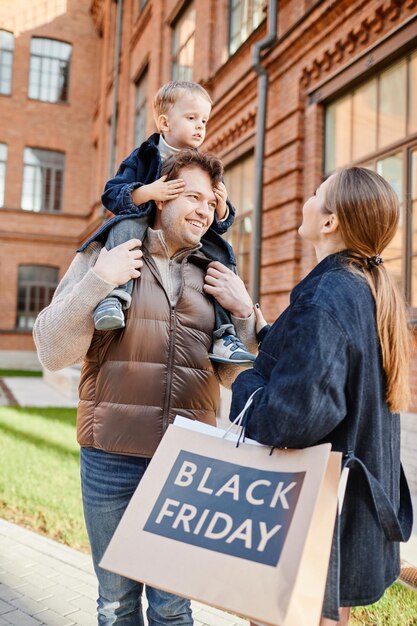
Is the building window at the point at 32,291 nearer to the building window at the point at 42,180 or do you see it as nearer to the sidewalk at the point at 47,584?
the building window at the point at 42,180

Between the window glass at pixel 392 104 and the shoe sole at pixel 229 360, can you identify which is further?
the window glass at pixel 392 104

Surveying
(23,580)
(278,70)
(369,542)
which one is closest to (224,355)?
(369,542)

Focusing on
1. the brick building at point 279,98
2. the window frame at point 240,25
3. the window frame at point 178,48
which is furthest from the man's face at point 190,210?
the window frame at point 178,48

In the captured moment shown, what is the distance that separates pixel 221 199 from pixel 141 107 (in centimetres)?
1549

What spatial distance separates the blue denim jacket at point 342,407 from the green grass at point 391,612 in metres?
1.51

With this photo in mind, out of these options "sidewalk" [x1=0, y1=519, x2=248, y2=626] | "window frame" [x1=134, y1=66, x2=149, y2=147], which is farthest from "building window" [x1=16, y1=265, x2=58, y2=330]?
"sidewalk" [x1=0, y1=519, x2=248, y2=626]

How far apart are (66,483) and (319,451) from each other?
14.4 feet

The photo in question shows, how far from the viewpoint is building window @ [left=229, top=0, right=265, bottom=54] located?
9.12 metres

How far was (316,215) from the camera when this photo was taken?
169cm

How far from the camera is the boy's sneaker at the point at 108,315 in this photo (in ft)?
5.53

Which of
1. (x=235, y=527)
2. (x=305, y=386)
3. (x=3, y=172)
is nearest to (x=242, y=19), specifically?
(x=305, y=386)

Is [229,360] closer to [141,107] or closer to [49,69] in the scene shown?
[141,107]

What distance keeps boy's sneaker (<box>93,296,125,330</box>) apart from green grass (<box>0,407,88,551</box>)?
2.78 meters

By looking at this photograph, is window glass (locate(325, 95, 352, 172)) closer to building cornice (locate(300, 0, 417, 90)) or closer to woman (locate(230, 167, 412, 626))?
building cornice (locate(300, 0, 417, 90))
